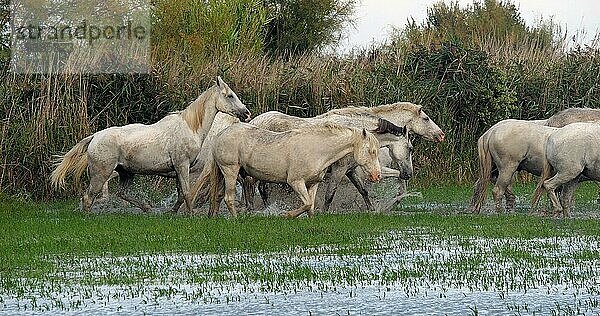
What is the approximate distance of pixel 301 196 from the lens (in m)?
16.7

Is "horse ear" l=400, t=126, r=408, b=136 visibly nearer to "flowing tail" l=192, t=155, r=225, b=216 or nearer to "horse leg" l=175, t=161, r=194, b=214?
"flowing tail" l=192, t=155, r=225, b=216

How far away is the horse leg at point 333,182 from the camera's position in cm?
1819

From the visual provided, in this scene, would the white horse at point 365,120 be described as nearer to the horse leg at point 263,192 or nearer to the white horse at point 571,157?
the horse leg at point 263,192

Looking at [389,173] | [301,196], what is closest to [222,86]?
[389,173]

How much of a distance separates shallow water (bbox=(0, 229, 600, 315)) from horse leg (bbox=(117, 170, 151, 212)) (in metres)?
6.63

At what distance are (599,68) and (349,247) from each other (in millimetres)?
15946

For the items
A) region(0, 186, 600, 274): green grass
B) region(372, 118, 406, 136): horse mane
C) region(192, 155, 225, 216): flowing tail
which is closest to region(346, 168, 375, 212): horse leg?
region(372, 118, 406, 136): horse mane

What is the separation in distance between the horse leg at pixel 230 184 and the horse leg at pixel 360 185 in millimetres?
2190

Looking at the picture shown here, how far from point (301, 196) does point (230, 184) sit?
1.10 m

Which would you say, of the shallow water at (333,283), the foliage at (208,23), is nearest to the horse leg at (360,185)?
→ the shallow water at (333,283)

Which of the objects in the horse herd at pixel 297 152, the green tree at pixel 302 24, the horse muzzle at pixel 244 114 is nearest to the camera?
the horse herd at pixel 297 152

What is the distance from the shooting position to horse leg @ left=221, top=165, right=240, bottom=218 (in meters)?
17.0

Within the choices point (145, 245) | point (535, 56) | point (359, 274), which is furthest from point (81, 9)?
point (359, 274)

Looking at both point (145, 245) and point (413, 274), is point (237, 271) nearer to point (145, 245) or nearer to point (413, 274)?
point (413, 274)
